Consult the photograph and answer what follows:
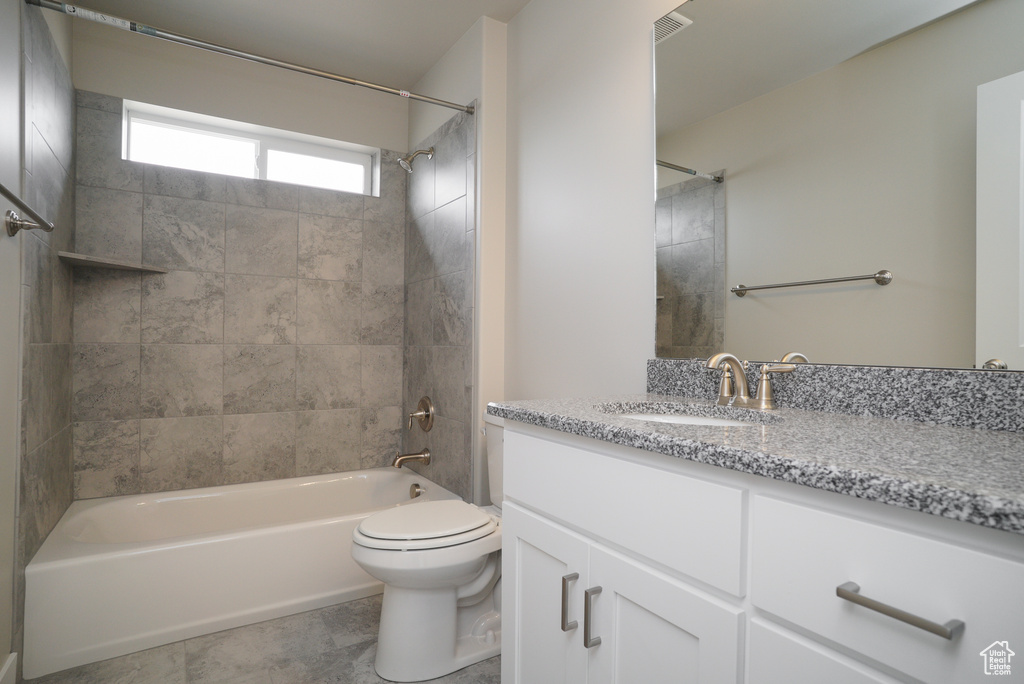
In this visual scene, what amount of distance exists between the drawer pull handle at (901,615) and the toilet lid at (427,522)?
131 centimetres

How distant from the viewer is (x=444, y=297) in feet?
8.73

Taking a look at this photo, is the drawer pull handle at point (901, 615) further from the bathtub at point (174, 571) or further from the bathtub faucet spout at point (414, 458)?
the bathtub faucet spout at point (414, 458)

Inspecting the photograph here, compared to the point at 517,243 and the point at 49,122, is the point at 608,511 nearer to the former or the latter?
the point at 517,243

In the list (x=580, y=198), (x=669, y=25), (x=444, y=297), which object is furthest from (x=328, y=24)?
(x=669, y=25)

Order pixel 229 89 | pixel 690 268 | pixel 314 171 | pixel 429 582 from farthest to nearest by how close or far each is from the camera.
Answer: pixel 314 171
pixel 229 89
pixel 429 582
pixel 690 268

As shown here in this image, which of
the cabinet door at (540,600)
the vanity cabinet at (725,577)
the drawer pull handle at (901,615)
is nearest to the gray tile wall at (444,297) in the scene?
the cabinet door at (540,600)

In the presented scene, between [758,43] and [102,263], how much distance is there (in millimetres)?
2384

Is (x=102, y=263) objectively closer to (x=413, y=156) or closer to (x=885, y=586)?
(x=413, y=156)

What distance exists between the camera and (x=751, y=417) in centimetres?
118

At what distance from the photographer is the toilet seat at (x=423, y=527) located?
1.70 meters

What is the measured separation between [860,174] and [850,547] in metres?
0.88

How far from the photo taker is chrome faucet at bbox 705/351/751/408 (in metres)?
1.28

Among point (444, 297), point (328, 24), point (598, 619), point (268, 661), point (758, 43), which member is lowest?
point (268, 661)

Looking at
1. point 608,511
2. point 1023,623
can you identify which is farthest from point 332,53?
point 1023,623
